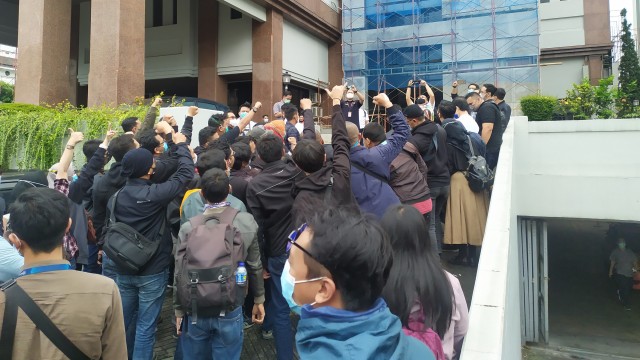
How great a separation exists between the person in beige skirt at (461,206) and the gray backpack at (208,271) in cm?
320

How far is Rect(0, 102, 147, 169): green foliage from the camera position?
817 centimetres

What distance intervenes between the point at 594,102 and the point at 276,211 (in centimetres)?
1178

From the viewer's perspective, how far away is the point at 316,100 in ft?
71.2

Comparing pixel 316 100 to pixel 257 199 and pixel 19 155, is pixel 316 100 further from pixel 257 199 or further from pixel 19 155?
pixel 257 199

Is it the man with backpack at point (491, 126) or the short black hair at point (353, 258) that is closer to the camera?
the short black hair at point (353, 258)

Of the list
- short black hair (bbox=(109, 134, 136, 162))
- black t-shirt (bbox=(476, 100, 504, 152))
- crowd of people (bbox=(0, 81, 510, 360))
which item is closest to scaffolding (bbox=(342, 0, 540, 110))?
black t-shirt (bbox=(476, 100, 504, 152))

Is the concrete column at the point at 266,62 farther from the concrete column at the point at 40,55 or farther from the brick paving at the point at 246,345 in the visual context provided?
the brick paving at the point at 246,345

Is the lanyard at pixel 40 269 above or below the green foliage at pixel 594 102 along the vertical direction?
below

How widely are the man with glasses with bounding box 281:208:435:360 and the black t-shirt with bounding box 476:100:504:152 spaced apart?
501cm

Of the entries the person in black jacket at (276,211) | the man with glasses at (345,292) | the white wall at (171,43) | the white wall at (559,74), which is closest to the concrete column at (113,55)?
the white wall at (171,43)

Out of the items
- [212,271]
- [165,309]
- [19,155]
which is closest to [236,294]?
[212,271]

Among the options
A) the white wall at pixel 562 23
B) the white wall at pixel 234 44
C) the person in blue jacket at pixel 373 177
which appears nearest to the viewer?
the person in blue jacket at pixel 373 177

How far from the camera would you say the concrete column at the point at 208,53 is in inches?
675

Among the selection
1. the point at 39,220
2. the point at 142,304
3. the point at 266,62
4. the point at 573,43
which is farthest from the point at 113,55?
the point at 573,43
